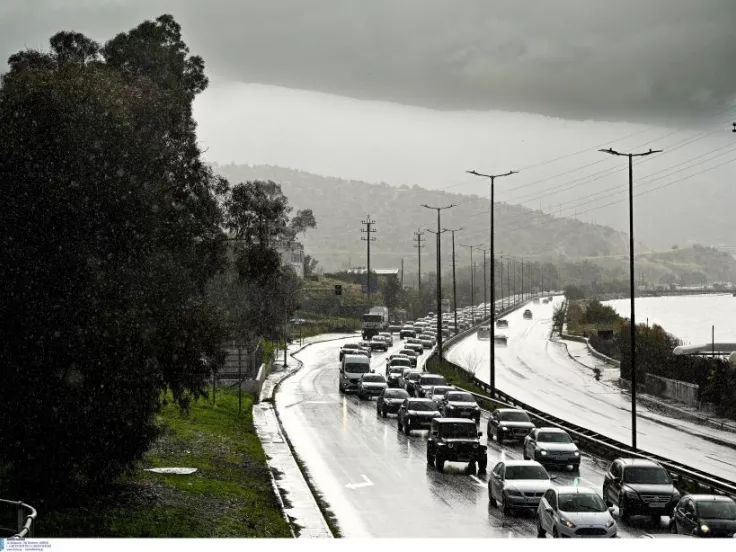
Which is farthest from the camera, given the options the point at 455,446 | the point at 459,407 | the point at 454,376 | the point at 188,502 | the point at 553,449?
the point at 454,376

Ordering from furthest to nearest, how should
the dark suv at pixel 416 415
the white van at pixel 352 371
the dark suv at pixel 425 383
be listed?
1. the white van at pixel 352 371
2. the dark suv at pixel 425 383
3. the dark suv at pixel 416 415

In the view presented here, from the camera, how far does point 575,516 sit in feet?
83.0

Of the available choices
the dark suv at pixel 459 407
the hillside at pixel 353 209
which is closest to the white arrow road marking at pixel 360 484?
the hillside at pixel 353 209

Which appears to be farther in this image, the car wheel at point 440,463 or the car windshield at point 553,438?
the car windshield at point 553,438

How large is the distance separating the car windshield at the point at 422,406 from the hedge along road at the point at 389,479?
4.26ft

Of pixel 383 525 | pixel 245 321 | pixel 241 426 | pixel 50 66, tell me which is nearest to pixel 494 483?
pixel 383 525

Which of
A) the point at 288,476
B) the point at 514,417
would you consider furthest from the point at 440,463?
the point at 514,417

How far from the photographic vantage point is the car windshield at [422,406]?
5487 cm

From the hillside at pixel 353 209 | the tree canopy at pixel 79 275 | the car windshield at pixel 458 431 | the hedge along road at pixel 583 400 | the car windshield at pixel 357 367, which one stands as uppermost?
the hillside at pixel 353 209

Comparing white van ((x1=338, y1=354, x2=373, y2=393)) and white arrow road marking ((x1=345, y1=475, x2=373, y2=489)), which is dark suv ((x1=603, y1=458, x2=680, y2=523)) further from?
white van ((x1=338, y1=354, x2=373, y2=393))

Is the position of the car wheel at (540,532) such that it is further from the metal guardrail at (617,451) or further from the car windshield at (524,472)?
the metal guardrail at (617,451)

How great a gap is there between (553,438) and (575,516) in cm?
1894

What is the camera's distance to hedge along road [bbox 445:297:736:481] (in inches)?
2111

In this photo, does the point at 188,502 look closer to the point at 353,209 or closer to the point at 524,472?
the point at 524,472
